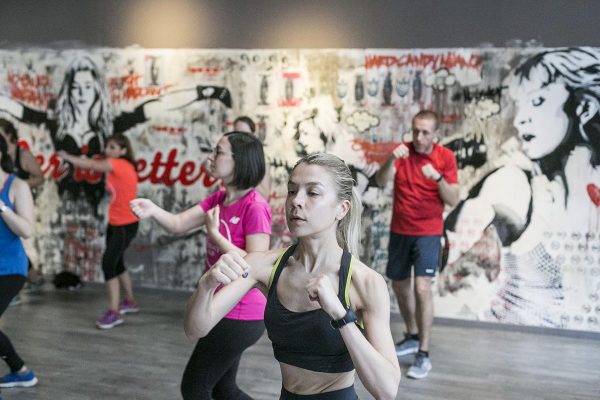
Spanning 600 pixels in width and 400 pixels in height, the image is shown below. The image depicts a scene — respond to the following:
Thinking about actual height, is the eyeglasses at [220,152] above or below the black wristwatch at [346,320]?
above

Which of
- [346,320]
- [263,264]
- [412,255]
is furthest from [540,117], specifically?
[346,320]

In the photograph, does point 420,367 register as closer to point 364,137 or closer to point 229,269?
point 364,137

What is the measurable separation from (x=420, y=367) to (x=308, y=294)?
2.55 metres

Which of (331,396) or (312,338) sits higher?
(312,338)

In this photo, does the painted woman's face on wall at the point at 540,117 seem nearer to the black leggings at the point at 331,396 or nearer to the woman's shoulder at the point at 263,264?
the woman's shoulder at the point at 263,264

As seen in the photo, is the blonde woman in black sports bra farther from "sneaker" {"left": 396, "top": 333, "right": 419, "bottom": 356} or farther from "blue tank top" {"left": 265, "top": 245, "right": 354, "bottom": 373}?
"sneaker" {"left": 396, "top": 333, "right": 419, "bottom": 356}

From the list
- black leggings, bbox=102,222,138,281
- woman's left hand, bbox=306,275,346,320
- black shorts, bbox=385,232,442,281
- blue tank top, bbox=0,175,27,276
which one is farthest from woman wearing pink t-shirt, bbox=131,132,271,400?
black leggings, bbox=102,222,138,281

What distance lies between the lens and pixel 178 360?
4457 mm

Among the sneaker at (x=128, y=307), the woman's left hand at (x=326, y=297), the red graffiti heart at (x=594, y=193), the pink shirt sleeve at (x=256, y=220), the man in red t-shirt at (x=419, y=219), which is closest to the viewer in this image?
the woman's left hand at (x=326, y=297)

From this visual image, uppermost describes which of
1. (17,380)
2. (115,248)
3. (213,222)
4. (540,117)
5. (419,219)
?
(540,117)

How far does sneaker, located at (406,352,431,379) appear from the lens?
4.17 meters

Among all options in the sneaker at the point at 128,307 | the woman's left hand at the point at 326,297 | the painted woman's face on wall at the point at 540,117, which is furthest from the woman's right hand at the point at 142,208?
the painted woman's face on wall at the point at 540,117

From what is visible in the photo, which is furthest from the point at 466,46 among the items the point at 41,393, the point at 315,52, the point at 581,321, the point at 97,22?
the point at 41,393

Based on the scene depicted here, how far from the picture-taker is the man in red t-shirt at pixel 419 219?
14.2ft
